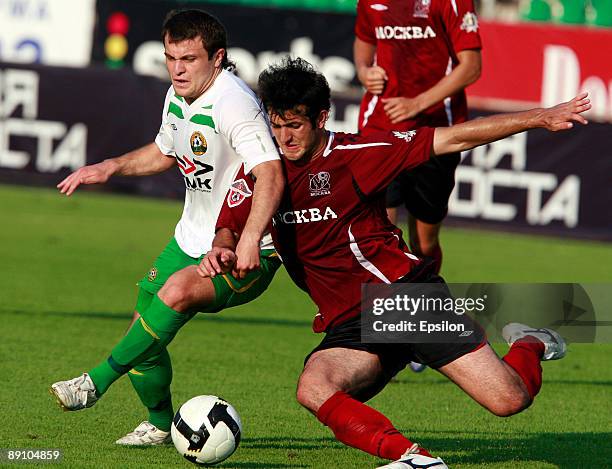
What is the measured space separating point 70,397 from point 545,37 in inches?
616

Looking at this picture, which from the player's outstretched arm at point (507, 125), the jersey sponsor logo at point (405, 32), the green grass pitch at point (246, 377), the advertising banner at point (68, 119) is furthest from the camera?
the advertising banner at point (68, 119)

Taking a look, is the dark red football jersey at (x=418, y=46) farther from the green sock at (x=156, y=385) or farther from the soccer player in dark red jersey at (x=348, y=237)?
the green sock at (x=156, y=385)

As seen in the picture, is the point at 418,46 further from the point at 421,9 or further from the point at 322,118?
the point at 322,118

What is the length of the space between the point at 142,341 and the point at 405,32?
3430mm

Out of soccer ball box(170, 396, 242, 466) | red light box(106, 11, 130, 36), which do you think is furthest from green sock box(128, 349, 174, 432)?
red light box(106, 11, 130, 36)

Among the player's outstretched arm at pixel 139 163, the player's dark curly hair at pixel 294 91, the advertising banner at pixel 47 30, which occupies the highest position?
the player's dark curly hair at pixel 294 91

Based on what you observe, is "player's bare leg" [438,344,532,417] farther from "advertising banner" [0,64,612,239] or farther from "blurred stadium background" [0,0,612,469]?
"advertising banner" [0,64,612,239]

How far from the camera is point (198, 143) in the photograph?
6375mm

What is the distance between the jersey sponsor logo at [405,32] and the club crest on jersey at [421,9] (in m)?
0.08

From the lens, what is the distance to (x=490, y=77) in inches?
797

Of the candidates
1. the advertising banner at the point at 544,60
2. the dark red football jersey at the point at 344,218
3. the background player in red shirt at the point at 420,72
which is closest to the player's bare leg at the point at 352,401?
the dark red football jersey at the point at 344,218

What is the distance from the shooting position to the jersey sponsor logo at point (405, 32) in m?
8.58

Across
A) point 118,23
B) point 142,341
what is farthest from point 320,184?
point 118,23

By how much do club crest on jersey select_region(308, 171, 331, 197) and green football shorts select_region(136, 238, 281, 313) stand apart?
0.66 metres
